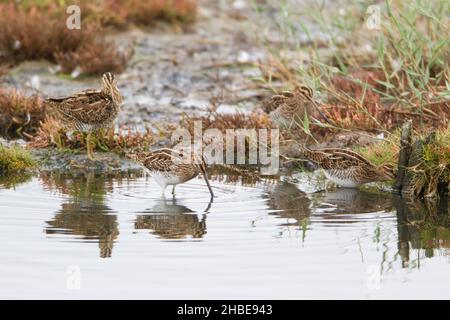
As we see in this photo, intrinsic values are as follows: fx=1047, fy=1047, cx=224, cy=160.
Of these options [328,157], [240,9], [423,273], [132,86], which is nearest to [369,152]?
[328,157]

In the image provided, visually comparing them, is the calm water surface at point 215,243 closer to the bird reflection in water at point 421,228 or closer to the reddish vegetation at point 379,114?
the bird reflection in water at point 421,228

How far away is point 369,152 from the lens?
11.6m

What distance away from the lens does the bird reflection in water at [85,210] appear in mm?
8836

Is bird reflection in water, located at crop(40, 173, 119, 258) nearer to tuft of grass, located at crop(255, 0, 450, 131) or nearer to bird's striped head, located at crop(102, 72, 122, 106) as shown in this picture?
bird's striped head, located at crop(102, 72, 122, 106)

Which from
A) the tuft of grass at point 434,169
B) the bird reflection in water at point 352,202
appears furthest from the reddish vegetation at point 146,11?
the tuft of grass at point 434,169

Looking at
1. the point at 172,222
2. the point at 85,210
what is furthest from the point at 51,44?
the point at 172,222

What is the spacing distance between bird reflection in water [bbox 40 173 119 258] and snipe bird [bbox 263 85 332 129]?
7.04ft

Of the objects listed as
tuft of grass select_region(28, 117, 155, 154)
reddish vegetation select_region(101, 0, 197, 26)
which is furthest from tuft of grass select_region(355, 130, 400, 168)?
reddish vegetation select_region(101, 0, 197, 26)

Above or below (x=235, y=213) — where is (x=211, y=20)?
above

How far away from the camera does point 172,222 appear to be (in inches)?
369

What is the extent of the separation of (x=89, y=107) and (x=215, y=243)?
3638 millimetres

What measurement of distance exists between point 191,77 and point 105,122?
5606mm
